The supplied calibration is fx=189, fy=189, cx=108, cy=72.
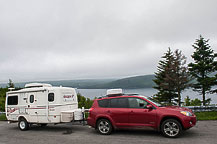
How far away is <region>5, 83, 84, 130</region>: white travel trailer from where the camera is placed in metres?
10.6

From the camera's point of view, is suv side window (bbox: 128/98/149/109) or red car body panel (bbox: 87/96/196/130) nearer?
Answer: red car body panel (bbox: 87/96/196/130)

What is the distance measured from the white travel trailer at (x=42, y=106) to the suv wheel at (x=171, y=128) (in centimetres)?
469

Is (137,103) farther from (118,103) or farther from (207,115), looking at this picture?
(207,115)

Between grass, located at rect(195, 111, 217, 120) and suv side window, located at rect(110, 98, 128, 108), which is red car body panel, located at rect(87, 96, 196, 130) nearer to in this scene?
suv side window, located at rect(110, 98, 128, 108)

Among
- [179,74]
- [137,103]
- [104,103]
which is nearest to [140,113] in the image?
[137,103]

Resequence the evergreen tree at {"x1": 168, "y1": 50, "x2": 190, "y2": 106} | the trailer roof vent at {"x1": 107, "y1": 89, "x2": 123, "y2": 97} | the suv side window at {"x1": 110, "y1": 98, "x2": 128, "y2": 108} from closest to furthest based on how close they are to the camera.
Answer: the suv side window at {"x1": 110, "y1": 98, "x2": 128, "y2": 108}, the trailer roof vent at {"x1": 107, "y1": 89, "x2": 123, "y2": 97}, the evergreen tree at {"x1": 168, "y1": 50, "x2": 190, "y2": 106}

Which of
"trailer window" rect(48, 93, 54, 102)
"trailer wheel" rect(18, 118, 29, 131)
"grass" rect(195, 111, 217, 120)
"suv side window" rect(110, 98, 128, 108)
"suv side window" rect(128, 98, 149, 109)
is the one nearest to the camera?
"suv side window" rect(128, 98, 149, 109)

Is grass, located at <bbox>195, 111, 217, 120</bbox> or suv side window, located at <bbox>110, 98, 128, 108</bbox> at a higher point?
suv side window, located at <bbox>110, 98, 128, 108</bbox>

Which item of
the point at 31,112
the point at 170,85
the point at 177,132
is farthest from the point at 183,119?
the point at 170,85

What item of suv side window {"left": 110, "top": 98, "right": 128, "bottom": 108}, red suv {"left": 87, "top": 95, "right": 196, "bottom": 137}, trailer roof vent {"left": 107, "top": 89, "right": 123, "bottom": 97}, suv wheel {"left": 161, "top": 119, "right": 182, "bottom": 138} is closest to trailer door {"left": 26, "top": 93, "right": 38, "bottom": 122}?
red suv {"left": 87, "top": 95, "right": 196, "bottom": 137}

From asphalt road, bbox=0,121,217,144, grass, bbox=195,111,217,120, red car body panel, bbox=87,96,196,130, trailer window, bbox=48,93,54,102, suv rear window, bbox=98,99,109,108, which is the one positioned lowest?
asphalt road, bbox=0,121,217,144

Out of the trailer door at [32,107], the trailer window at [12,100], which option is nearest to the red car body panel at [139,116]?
the trailer door at [32,107]

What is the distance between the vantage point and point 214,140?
7.47m

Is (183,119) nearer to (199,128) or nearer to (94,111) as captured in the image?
(199,128)
